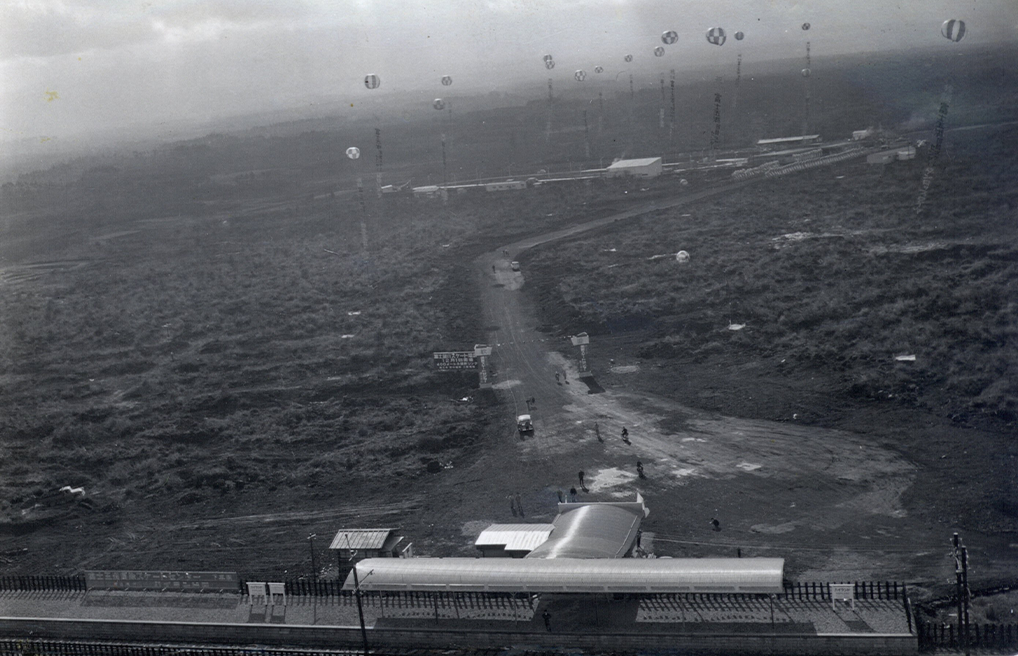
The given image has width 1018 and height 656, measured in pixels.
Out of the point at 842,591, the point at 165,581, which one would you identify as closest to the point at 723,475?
the point at 842,591

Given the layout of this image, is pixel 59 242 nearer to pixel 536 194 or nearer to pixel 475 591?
pixel 536 194

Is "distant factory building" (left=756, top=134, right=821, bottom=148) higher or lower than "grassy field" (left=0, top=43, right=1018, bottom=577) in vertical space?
higher

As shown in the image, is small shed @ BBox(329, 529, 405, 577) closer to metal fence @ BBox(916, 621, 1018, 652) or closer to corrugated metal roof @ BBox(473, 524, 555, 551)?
corrugated metal roof @ BBox(473, 524, 555, 551)

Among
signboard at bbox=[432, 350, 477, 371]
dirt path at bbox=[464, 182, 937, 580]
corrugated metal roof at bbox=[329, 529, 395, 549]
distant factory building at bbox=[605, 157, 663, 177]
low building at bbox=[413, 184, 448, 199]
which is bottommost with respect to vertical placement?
dirt path at bbox=[464, 182, 937, 580]

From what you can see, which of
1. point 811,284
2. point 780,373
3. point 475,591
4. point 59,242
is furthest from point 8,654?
point 59,242

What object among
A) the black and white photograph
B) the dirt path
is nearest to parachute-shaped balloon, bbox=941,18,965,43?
the black and white photograph

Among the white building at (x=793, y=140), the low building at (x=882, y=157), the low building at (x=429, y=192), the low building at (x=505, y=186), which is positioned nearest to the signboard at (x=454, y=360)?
the low building at (x=882, y=157)

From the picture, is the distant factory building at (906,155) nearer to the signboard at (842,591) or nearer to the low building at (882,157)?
the low building at (882,157)
